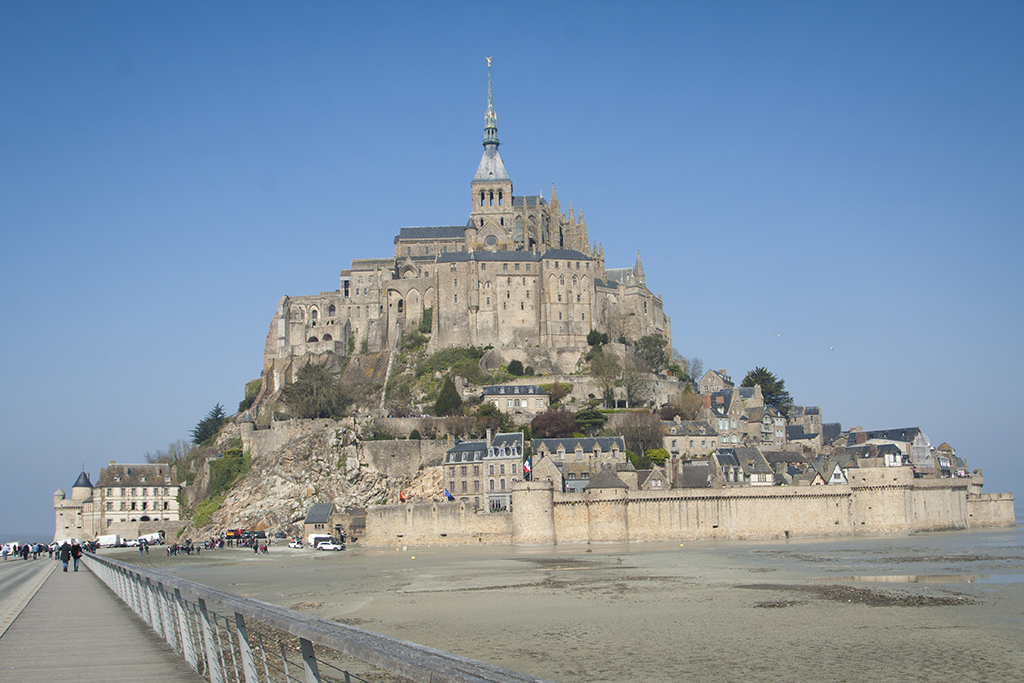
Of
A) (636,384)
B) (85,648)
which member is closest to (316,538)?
(636,384)

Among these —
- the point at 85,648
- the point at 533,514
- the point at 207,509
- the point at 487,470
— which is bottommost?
the point at 533,514

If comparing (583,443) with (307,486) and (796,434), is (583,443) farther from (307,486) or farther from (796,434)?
(796,434)

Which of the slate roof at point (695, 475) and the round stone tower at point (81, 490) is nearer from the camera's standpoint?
the slate roof at point (695, 475)

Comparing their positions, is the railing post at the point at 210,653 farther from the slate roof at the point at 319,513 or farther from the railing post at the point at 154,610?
the slate roof at the point at 319,513

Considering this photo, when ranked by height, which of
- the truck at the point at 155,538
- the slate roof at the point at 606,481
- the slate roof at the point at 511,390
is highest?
the slate roof at the point at 511,390

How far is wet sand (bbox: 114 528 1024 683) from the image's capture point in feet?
56.1

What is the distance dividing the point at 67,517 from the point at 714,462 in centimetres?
5129

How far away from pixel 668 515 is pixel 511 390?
20229 millimetres

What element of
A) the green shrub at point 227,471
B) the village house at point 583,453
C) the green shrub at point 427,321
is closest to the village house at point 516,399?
the village house at point 583,453

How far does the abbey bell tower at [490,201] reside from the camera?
293 ft

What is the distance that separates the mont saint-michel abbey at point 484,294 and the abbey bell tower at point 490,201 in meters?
0.10

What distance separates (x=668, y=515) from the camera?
52.4 metres

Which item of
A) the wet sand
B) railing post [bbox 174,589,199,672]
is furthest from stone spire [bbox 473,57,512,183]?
railing post [bbox 174,589,199,672]

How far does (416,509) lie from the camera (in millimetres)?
53438
